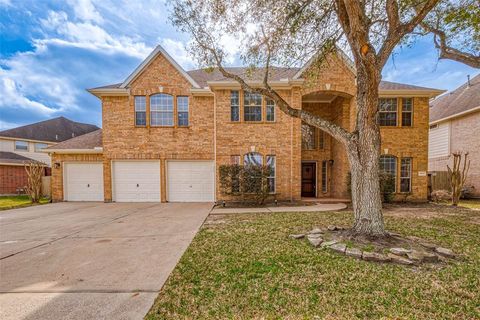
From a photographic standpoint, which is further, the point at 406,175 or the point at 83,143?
the point at 83,143

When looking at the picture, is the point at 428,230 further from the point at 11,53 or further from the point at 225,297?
the point at 11,53

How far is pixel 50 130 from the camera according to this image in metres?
23.2

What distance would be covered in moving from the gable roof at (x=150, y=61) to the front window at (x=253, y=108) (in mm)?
2807

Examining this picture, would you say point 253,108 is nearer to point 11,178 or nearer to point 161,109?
point 161,109

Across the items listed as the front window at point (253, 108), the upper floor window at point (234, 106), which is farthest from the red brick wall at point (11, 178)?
the front window at point (253, 108)

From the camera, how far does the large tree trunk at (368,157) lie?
4.87m

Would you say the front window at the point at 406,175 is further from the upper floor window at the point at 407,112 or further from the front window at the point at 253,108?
the front window at the point at 253,108

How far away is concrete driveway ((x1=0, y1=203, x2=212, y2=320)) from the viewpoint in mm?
2771

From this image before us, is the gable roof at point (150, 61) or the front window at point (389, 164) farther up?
the gable roof at point (150, 61)

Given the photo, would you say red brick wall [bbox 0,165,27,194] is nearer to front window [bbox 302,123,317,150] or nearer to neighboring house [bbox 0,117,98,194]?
neighboring house [bbox 0,117,98,194]

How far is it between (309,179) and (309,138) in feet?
8.13

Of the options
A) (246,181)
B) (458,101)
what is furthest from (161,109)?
(458,101)

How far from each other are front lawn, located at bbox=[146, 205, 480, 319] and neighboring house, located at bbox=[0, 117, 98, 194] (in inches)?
711

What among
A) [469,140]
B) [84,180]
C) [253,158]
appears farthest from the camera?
[469,140]
